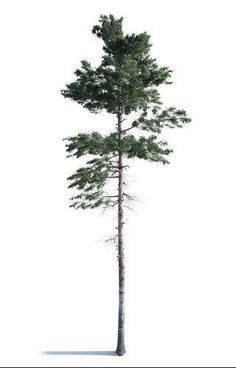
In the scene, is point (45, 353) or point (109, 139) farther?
point (45, 353)

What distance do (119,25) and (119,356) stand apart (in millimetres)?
15756

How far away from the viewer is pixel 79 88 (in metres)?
26.5

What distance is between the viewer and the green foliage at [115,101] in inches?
1024

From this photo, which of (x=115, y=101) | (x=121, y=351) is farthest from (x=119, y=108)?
(x=121, y=351)

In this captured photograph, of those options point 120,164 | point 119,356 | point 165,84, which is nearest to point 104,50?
point 165,84

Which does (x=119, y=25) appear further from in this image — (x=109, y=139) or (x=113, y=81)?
(x=109, y=139)

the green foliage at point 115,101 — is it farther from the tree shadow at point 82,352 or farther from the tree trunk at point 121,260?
the tree shadow at point 82,352

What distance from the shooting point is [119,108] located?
2681cm

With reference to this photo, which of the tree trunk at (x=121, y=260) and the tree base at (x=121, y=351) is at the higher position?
the tree trunk at (x=121, y=260)

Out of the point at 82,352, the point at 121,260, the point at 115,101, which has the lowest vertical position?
the point at 82,352

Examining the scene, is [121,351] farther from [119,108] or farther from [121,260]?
[119,108]

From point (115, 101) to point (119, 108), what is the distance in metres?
0.59

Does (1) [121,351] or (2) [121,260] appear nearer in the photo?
(2) [121,260]

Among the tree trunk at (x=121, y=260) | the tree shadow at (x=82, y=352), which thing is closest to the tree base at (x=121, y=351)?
the tree trunk at (x=121, y=260)
